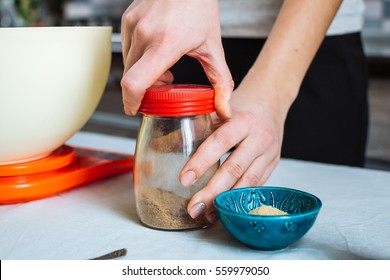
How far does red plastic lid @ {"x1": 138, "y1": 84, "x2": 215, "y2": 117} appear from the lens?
0.72 metres

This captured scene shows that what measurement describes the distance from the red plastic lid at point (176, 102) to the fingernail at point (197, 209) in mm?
119

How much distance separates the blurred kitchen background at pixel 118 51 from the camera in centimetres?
248

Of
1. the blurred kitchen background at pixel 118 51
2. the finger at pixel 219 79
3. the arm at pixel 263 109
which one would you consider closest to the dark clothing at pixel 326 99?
the arm at pixel 263 109

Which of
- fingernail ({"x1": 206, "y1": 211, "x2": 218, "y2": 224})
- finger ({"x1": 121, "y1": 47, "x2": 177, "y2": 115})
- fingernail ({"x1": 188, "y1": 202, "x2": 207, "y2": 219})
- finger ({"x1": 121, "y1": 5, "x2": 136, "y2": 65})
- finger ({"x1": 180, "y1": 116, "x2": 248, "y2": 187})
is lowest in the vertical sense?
fingernail ({"x1": 206, "y1": 211, "x2": 218, "y2": 224})

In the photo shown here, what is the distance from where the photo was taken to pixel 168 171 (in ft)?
2.47

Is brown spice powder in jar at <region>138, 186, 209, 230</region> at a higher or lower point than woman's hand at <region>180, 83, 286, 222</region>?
lower

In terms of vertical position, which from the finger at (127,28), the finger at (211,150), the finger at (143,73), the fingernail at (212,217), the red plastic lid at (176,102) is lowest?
the fingernail at (212,217)

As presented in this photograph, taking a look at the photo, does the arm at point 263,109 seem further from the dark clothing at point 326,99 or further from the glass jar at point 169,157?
the dark clothing at point 326,99

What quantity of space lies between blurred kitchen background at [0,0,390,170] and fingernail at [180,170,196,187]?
119cm

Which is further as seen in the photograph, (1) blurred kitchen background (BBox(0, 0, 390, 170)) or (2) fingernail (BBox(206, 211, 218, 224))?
(1) blurred kitchen background (BBox(0, 0, 390, 170))

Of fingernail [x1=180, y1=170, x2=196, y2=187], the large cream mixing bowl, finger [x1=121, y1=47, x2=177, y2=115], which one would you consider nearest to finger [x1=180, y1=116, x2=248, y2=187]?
fingernail [x1=180, y1=170, x2=196, y2=187]

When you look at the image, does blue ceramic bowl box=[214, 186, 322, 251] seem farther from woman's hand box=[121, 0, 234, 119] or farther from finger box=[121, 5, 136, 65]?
finger box=[121, 5, 136, 65]

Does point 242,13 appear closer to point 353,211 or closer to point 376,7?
point 353,211

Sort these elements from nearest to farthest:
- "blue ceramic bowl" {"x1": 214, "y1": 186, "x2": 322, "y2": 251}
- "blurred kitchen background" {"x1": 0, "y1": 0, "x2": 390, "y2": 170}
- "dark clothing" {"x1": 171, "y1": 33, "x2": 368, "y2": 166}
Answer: "blue ceramic bowl" {"x1": 214, "y1": 186, "x2": 322, "y2": 251}
"dark clothing" {"x1": 171, "y1": 33, "x2": 368, "y2": 166}
"blurred kitchen background" {"x1": 0, "y1": 0, "x2": 390, "y2": 170}
